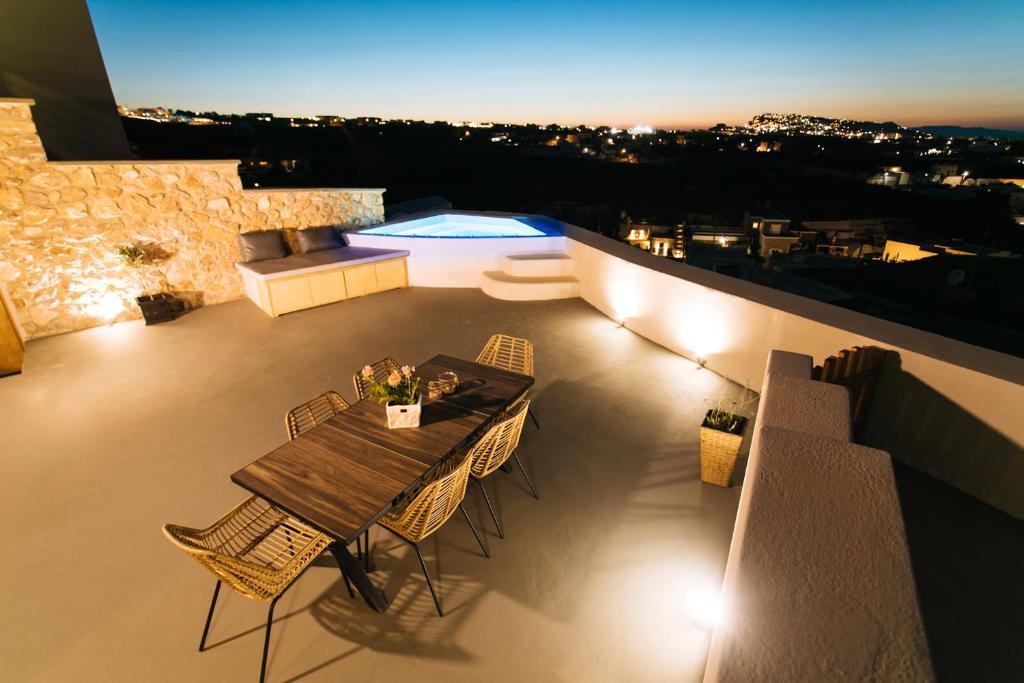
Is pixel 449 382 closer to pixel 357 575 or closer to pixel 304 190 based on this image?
pixel 357 575

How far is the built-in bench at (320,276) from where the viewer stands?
21.1ft

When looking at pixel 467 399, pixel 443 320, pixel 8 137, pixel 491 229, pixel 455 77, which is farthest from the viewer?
pixel 455 77

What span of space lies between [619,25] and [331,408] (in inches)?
823

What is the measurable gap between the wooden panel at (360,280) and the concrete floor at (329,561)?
2.40 m

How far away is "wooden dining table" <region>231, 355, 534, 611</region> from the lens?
2016mm

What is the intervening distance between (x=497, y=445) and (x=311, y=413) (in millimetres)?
1351

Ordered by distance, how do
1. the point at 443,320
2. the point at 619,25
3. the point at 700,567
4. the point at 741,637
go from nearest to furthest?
the point at 741,637, the point at 700,567, the point at 443,320, the point at 619,25

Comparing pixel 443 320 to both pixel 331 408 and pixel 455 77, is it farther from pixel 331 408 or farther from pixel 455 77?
pixel 455 77

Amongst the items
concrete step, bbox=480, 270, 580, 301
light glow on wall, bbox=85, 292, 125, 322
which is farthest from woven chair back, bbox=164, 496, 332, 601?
light glow on wall, bbox=85, 292, 125, 322

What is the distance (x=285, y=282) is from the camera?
6473 millimetres

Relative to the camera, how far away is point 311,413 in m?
2.98

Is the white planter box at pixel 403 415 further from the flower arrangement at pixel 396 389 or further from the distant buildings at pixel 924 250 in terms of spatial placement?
the distant buildings at pixel 924 250

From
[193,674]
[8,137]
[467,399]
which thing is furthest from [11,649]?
[8,137]

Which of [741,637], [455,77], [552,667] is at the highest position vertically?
[455,77]
